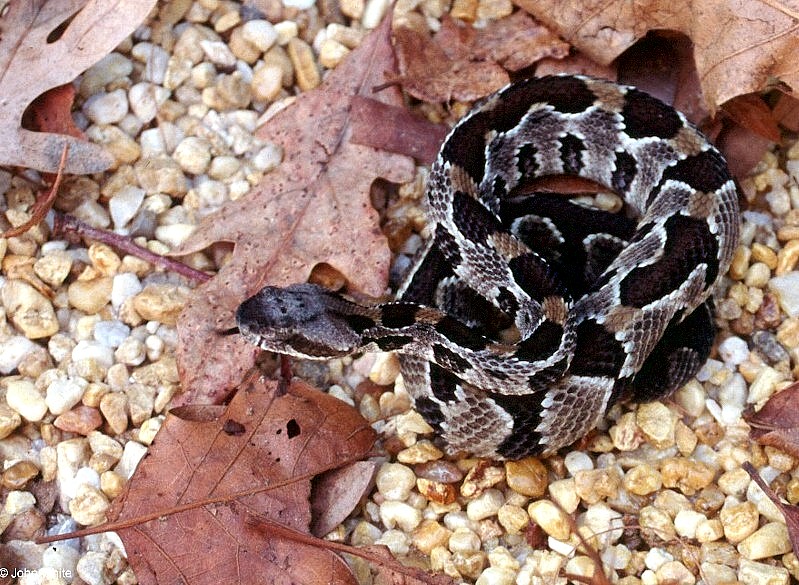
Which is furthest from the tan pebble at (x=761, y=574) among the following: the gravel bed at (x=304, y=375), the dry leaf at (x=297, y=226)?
the dry leaf at (x=297, y=226)

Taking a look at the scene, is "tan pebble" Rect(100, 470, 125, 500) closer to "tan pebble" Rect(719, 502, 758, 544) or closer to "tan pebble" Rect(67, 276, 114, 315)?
"tan pebble" Rect(67, 276, 114, 315)

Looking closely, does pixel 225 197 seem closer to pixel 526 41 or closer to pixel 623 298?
pixel 526 41

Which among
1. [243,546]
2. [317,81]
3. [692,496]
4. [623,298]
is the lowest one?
[692,496]

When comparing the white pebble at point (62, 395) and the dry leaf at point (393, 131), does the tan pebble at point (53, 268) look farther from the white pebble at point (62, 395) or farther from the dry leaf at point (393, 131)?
the dry leaf at point (393, 131)

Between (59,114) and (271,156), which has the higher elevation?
(59,114)

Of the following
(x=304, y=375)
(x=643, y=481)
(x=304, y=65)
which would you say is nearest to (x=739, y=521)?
(x=643, y=481)

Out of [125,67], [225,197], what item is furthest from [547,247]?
[125,67]

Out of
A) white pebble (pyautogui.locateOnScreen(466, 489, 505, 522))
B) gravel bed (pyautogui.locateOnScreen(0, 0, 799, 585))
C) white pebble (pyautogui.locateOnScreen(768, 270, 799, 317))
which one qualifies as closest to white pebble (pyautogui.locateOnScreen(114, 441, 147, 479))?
gravel bed (pyautogui.locateOnScreen(0, 0, 799, 585))
